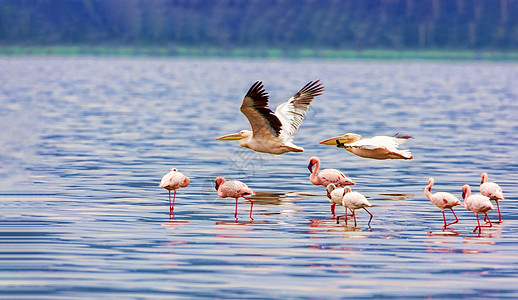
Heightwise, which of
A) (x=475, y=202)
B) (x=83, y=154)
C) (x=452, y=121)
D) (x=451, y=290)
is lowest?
(x=451, y=290)

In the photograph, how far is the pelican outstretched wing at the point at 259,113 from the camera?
20.1 metres

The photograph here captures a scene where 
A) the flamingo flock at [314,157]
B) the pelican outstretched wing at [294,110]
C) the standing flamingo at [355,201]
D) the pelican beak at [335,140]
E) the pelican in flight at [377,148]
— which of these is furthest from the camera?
the pelican outstretched wing at [294,110]

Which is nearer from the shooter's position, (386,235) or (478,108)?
(386,235)

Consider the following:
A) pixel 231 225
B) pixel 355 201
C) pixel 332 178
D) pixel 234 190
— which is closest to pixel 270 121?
pixel 332 178

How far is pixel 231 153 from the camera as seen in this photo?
101 ft

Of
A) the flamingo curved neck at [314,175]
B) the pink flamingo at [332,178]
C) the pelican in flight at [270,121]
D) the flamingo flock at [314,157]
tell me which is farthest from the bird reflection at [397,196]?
the pelican in flight at [270,121]

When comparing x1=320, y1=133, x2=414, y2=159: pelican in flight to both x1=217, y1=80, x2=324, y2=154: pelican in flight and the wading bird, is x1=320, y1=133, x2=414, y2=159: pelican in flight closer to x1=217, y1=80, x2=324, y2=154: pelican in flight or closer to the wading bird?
x1=217, y1=80, x2=324, y2=154: pelican in flight

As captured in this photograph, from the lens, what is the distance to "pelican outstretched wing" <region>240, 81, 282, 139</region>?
20.1 metres

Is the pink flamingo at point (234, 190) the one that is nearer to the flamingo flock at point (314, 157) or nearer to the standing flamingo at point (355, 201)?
the flamingo flock at point (314, 157)

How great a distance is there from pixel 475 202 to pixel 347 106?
4194cm

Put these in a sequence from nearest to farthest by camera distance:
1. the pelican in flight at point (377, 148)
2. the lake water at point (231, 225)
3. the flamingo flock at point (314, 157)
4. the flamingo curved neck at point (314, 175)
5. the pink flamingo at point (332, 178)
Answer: the lake water at point (231, 225) < the flamingo flock at point (314, 157) < the pink flamingo at point (332, 178) < the flamingo curved neck at point (314, 175) < the pelican in flight at point (377, 148)

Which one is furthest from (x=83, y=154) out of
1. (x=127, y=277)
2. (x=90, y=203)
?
(x=127, y=277)

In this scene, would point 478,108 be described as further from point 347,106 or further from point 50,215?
point 50,215

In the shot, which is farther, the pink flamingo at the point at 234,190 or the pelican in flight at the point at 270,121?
the pelican in flight at the point at 270,121
